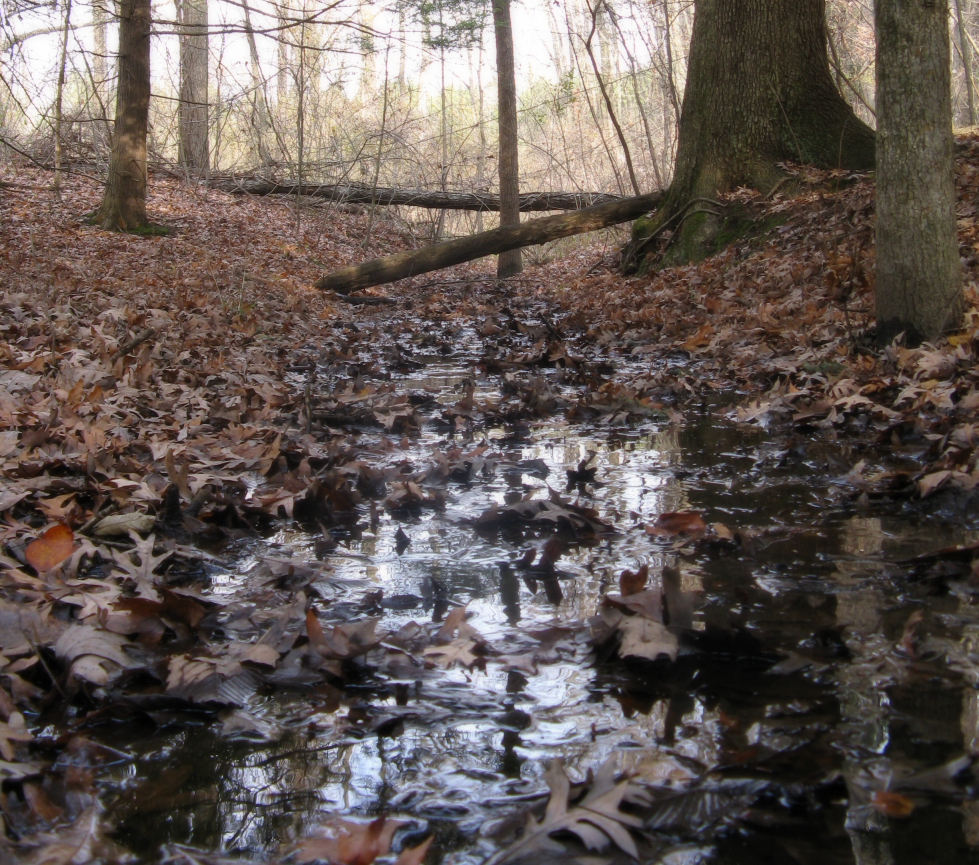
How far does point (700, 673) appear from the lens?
5.72ft

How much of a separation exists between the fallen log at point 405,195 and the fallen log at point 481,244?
18.2 feet

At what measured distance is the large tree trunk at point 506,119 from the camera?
566 inches

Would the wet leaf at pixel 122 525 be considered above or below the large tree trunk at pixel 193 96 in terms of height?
below

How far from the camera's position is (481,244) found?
437 inches

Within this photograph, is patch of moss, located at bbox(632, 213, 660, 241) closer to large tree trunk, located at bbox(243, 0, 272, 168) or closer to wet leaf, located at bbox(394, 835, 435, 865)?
large tree trunk, located at bbox(243, 0, 272, 168)

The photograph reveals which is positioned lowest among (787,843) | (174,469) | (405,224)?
(787,843)

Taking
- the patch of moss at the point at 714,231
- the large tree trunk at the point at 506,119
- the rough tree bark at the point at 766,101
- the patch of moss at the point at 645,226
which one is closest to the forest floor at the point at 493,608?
the patch of moss at the point at 714,231

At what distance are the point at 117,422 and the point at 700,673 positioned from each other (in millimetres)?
3230

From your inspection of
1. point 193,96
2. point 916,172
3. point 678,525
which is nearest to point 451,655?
point 678,525

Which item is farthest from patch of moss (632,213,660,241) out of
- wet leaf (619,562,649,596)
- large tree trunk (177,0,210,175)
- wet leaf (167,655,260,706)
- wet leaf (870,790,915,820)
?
large tree trunk (177,0,210,175)

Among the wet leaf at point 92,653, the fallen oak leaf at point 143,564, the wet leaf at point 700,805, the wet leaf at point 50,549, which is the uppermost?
the wet leaf at point 50,549

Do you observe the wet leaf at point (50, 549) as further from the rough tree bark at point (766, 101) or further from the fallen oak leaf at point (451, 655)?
the rough tree bark at point (766, 101)

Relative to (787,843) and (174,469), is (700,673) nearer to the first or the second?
(787,843)

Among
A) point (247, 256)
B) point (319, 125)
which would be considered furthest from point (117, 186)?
point (319, 125)
